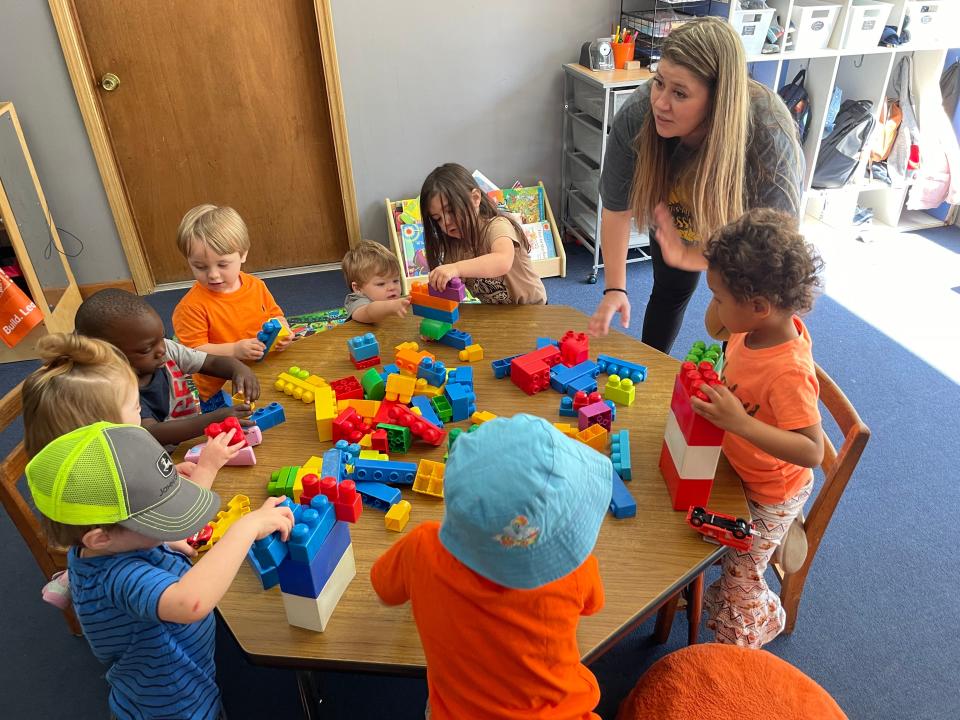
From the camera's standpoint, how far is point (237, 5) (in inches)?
137

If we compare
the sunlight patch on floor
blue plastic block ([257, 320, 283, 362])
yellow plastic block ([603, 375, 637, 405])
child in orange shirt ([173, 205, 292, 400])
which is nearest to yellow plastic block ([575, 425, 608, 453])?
yellow plastic block ([603, 375, 637, 405])

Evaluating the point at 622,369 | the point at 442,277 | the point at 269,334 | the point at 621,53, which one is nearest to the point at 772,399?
the point at 622,369

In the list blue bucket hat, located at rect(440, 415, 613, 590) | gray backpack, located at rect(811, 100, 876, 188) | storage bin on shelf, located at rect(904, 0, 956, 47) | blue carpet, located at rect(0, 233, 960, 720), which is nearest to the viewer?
blue bucket hat, located at rect(440, 415, 613, 590)

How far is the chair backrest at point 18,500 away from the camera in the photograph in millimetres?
1590

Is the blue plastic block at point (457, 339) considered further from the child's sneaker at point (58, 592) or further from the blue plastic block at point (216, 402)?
the child's sneaker at point (58, 592)

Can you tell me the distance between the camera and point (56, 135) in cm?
352

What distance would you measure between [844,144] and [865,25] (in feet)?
2.11

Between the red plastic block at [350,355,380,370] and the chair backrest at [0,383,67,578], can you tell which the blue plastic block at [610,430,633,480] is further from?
the chair backrest at [0,383,67,578]

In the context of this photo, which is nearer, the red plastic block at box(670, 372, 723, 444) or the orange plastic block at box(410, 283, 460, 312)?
the red plastic block at box(670, 372, 723, 444)

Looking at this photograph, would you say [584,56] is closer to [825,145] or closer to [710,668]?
[825,145]

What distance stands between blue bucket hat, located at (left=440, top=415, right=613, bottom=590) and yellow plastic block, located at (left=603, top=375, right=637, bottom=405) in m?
0.78

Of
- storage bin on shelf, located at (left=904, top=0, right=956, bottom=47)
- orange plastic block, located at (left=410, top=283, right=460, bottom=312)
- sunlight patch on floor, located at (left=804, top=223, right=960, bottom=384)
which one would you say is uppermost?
storage bin on shelf, located at (left=904, top=0, right=956, bottom=47)

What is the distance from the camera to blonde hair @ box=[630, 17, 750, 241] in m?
1.69

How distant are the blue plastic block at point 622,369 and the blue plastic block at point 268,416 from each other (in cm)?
84
